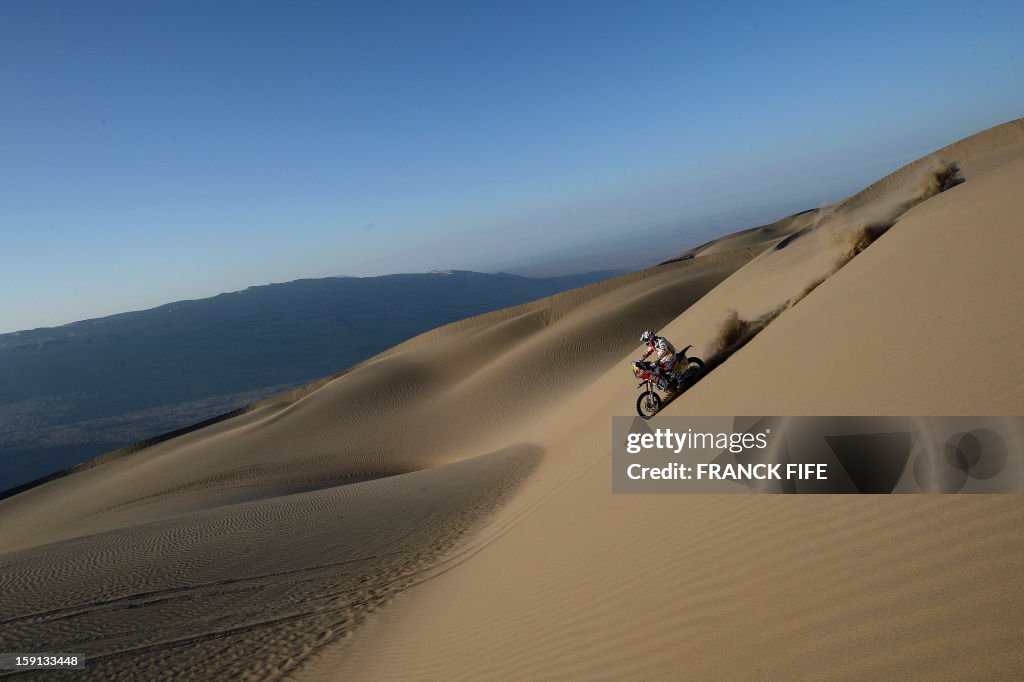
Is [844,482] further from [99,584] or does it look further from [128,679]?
[99,584]

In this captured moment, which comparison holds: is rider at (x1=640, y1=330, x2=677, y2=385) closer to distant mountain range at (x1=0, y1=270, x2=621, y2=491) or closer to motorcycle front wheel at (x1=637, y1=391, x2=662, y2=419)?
motorcycle front wheel at (x1=637, y1=391, x2=662, y2=419)

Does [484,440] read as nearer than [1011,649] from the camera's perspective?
No

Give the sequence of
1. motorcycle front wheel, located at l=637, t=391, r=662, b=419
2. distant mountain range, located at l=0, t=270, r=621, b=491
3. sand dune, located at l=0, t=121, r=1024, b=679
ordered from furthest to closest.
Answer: distant mountain range, located at l=0, t=270, r=621, b=491 → motorcycle front wheel, located at l=637, t=391, r=662, b=419 → sand dune, located at l=0, t=121, r=1024, b=679

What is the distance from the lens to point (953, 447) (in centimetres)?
328

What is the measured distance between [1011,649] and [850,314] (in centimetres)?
499

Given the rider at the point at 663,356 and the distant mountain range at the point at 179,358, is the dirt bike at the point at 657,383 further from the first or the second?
the distant mountain range at the point at 179,358

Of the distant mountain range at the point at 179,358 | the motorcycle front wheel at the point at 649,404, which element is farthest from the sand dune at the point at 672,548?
the distant mountain range at the point at 179,358

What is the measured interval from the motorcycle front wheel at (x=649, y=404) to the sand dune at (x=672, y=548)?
1.79 ft

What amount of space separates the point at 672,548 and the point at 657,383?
4.92 meters

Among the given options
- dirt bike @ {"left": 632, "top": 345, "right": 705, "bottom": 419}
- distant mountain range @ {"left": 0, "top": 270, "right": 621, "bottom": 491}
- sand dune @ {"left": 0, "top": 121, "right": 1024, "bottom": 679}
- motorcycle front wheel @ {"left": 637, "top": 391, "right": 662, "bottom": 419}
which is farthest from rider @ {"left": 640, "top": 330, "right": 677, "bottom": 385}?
distant mountain range @ {"left": 0, "top": 270, "right": 621, "bottom": 491}

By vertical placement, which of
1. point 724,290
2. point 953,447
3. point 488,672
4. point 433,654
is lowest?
point 433,654

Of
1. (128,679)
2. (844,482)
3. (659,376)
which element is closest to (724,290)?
(659,376)

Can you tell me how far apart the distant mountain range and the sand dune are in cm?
5502

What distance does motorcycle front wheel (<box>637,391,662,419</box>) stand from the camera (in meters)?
8.72
